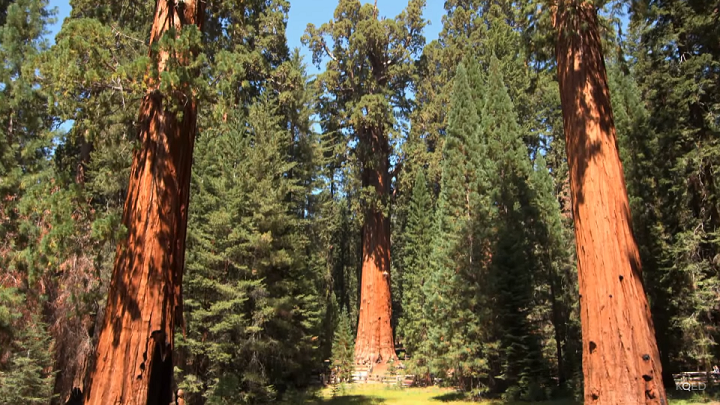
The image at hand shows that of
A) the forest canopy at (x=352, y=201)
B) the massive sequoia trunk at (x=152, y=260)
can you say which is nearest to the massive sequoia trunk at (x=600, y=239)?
the forest canopy at (x=352, y=201)

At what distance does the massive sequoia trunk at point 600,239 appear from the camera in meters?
6.05

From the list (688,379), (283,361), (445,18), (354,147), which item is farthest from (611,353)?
(445,18)

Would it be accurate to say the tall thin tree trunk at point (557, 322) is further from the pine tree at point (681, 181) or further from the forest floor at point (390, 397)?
the pine tree at point (681, 181)

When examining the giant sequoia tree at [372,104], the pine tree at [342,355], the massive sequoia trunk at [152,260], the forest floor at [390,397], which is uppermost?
the giant sequoia tree at [372,104]

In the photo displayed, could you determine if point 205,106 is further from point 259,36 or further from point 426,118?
point 426,118

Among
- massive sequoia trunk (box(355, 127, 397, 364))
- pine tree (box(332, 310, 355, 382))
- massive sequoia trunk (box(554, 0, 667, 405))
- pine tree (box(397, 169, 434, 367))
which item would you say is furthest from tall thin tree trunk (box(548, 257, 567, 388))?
massive sequoia trunk (box(554, 0, 667, 405))

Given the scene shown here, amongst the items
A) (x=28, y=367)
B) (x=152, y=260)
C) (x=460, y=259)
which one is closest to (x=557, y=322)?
(x=460, y=259)

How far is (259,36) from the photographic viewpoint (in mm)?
24391

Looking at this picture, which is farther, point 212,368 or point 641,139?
point 641,139

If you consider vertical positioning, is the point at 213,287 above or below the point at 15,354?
above

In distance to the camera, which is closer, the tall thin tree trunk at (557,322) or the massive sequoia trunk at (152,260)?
the massive sequoia trunk at (152,260)

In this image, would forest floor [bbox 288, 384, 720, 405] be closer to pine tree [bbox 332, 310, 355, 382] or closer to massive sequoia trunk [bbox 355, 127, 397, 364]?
pine tree [bbox 332, 310, 355, 382]

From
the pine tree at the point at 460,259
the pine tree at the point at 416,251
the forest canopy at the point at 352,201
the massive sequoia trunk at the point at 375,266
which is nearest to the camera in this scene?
the forest canopy at the point at 352,201

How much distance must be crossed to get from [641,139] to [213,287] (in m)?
16.2
